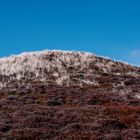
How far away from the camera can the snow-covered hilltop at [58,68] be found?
46938mm

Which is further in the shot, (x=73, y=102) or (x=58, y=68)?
(x=58, y=68)

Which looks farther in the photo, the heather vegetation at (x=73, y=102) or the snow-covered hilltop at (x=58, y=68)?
the snow-covered hilltop at (x=58, y=68)

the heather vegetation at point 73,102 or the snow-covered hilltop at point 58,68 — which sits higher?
the snow-covered hilltop at point 58,68

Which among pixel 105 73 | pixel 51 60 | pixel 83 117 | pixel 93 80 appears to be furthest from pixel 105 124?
pixel 51 60

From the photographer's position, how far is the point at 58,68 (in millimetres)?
50406

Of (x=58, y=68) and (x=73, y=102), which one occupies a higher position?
(x=58, y=68)

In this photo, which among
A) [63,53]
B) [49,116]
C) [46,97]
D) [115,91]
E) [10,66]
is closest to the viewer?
[49,116]

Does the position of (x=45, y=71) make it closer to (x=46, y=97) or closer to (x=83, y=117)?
(x=46, y=97)

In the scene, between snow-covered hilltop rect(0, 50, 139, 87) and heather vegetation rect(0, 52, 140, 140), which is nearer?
heather vegetation rect(0, 52, 140, 140)

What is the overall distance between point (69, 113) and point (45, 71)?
62.5 feet

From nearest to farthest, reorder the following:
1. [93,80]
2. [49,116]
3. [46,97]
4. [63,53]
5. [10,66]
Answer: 1. [49,116]
2. [46,97]
3. [93,80]
4. [10,66]
5. [63,53]

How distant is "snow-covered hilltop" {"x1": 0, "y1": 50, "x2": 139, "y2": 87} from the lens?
1848 inches

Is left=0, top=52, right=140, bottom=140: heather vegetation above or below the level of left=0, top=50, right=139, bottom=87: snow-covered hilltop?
below

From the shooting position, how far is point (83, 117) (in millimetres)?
29828
